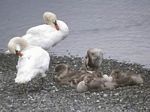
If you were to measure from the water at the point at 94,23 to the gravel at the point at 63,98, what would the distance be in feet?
5.68

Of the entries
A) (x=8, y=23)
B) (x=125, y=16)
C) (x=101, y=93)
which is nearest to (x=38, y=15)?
(x=8, y=23)

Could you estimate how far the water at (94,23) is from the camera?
1083 centimetres

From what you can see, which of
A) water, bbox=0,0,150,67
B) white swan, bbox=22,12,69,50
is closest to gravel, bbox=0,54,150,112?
white swan, bbox=22,12,69,50

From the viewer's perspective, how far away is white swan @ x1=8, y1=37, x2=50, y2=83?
8.17m

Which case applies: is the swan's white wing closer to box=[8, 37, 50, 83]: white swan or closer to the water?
box=[8, 37, 50, 83]: white swan

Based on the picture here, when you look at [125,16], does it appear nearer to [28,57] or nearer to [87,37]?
[87,37]

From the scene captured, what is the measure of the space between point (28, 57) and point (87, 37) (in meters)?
3.33

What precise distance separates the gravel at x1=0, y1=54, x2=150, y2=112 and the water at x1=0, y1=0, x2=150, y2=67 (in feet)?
5.68

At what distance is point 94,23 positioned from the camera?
12742 millimetres

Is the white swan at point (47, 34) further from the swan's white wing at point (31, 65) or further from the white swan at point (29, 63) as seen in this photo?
the swan's white wing at point (31, 65)

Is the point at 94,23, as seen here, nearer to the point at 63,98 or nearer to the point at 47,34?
the point at 47,34

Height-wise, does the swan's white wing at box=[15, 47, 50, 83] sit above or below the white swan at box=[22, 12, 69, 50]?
above

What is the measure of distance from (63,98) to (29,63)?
0.88 metres

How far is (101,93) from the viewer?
794cm
